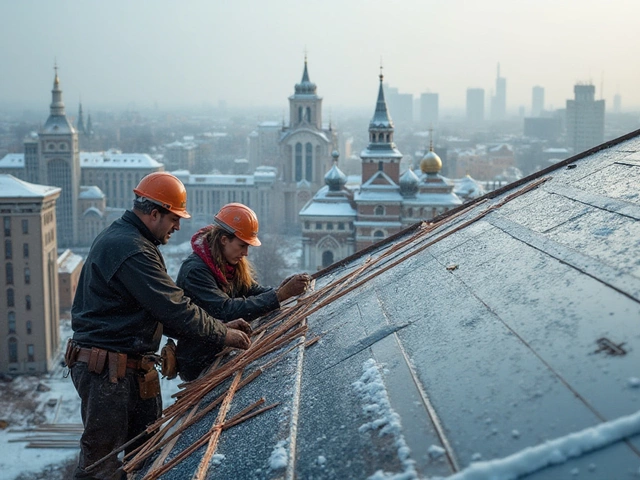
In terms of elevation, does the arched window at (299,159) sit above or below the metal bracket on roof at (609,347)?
below

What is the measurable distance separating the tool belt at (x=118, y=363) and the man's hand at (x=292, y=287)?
2.86ft

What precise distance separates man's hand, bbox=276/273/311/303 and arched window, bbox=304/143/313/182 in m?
50.5

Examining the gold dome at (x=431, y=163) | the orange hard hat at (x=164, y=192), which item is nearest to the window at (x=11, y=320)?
the gold dome at (x=431, y=163)

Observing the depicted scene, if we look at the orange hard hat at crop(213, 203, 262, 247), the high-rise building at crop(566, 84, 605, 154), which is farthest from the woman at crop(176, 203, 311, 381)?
the high-rise building at crop(566, 84, 605, 154)

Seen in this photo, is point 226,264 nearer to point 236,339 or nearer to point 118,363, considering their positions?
point 236,339

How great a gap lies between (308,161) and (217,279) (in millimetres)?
51080

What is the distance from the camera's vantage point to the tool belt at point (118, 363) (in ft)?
11.1

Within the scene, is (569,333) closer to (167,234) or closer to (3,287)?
(167,234)

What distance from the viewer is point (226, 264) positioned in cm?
404

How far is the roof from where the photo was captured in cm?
182

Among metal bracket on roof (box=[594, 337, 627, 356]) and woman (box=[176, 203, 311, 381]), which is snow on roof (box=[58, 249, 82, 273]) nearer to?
woman (box=[176, 203, 311, 381])

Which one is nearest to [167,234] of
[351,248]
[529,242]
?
[529,242]

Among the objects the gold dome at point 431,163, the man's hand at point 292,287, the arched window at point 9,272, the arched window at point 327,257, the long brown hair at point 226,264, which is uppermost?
the long brown hair at point 226,264

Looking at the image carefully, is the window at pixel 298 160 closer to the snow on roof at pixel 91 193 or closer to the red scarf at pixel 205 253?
the snow on roof at pixel 91 193
